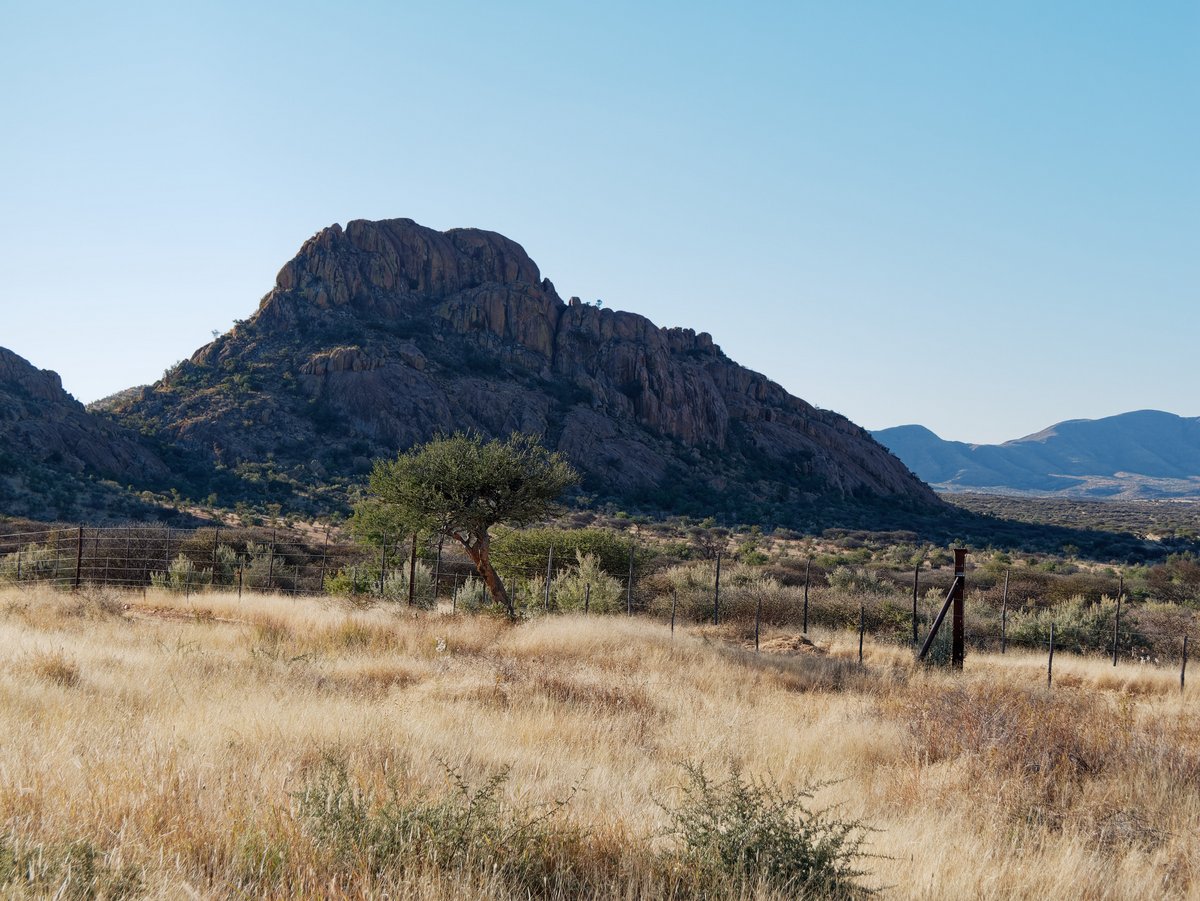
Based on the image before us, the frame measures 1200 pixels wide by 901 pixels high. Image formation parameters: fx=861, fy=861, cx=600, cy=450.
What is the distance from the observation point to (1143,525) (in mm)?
88938

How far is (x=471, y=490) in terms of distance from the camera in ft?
68.6

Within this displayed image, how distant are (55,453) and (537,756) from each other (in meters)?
63.5

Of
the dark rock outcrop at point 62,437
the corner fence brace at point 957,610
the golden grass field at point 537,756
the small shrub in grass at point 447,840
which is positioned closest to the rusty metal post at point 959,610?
the corner fence brace at point 957,610

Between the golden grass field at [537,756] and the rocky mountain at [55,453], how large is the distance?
131 ft

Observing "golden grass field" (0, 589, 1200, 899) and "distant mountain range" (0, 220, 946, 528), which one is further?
"distant mountain range" (0, 220, 946, 528)

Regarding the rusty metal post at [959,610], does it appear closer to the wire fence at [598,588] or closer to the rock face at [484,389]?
the wire fence at [598,588]

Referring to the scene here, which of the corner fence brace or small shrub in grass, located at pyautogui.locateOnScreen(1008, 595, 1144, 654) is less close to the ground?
the corner fence brace

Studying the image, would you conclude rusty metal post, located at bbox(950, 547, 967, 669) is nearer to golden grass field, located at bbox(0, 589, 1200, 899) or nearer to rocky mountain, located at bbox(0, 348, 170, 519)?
golden grass field, located at bbox(0, 589, 1200, 899)

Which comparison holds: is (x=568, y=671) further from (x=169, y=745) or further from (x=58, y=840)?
(x=58, y=840)

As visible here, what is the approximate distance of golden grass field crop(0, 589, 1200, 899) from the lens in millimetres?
4434

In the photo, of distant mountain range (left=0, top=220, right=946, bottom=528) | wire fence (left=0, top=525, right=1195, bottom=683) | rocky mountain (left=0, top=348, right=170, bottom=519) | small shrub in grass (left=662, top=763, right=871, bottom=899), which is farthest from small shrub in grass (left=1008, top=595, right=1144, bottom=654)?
rocky mountain (left=0, top=348, right=170, bottom=519)

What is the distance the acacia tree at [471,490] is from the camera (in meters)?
20.7

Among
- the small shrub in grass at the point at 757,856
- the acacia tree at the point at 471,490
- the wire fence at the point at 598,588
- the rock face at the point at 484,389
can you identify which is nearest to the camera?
the small shrub in grass at the point at 757,856

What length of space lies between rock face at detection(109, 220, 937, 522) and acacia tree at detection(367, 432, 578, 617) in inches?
1935
